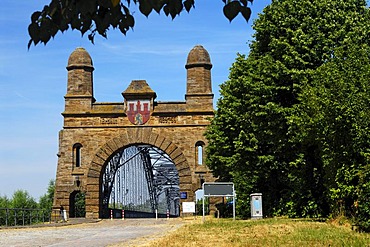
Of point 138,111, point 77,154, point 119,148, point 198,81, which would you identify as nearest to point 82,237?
A: point 119,148

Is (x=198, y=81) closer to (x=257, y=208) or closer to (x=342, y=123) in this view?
(x=257, y=208)

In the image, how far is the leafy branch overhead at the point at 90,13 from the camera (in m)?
4.38

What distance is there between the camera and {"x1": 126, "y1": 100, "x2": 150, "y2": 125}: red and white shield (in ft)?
159

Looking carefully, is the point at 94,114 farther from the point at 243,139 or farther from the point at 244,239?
the point at 244,239

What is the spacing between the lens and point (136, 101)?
48656 millimetres

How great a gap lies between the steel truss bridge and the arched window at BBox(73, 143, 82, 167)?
3.17m

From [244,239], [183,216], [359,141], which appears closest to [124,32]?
[244,239]

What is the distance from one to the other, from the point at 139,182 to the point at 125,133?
4181cm

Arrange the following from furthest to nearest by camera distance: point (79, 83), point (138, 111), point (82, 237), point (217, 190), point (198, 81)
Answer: point (79, 83) < point (198, 81) < point (138, 111) < point (217, 190) < point (82, 237)

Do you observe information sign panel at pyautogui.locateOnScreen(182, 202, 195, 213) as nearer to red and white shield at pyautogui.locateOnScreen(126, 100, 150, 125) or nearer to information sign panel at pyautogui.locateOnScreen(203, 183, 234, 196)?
red and white shield at pyautogui.locateOnScreen(126, 100, 150, 125)

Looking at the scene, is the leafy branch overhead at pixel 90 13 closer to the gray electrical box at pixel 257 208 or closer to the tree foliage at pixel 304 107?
the tree foliage at pixel 304 107

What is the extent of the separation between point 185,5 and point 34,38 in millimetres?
1160

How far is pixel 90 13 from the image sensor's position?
4.61 metres

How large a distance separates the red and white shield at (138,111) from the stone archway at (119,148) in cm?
78
